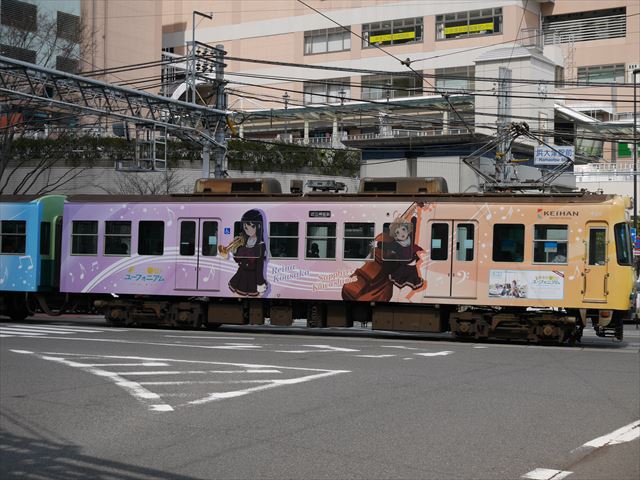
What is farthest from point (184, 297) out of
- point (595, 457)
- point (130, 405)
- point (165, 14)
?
point (165, 14)

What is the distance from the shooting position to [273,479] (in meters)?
7.80

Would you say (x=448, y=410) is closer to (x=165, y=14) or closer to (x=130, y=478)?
(x=130, y=478)

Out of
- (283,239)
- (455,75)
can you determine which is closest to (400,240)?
(283,239)

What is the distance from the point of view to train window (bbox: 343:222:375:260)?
2178 centimetres

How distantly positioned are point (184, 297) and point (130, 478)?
16.1m

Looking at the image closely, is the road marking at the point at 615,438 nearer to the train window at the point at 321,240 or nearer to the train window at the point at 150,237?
the train window at the point at 321,240

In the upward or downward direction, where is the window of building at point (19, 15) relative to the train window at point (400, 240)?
upward

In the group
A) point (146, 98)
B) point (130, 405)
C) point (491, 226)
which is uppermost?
point (146, 98)

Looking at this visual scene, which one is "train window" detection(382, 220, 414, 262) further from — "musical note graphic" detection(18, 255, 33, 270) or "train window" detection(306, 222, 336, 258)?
"musical note graphic" detection(18, 255, 33, 270)

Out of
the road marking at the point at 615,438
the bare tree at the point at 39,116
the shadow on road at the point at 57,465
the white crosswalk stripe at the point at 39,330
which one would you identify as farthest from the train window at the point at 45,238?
the road marking at the point at 615,438

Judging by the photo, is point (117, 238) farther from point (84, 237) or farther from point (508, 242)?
point (508, 242)

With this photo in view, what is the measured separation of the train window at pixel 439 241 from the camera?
69.7 ft

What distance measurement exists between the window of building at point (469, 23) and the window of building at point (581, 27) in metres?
6.58

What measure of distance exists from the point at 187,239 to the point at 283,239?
2.59 m
